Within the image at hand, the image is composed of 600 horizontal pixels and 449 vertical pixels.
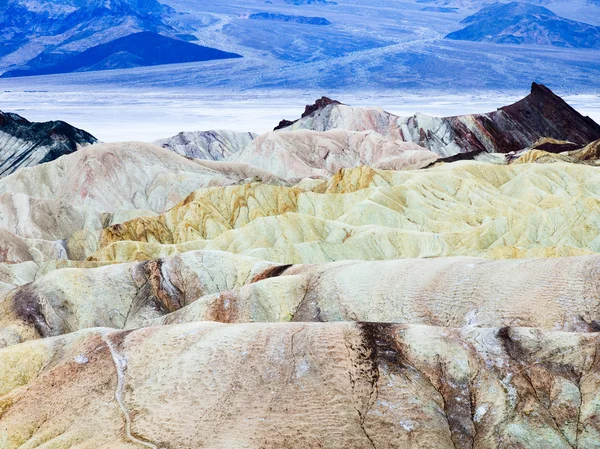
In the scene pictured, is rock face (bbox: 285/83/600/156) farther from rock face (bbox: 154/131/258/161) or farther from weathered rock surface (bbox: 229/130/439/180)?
rock face (bbox: 154/131/258/161)

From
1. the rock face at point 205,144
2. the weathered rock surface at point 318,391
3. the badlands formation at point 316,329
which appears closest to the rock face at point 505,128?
the rock face at point 205,144

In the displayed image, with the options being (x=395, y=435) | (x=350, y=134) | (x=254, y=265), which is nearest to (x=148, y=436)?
(x=395, y=435)

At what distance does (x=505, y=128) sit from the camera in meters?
125

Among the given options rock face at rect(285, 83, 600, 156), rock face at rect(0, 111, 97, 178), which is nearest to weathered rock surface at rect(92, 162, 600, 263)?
rock face at rect(285, 83, 600, 156)

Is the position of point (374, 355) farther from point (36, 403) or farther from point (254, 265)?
point (254, 265)

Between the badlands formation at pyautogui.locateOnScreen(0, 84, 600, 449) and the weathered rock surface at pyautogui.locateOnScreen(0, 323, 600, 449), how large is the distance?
0.06 metres

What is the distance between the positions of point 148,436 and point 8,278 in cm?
2937

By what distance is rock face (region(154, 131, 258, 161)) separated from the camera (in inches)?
5389

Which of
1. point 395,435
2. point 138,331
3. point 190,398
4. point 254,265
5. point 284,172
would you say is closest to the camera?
point 395,435

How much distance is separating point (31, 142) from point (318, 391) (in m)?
103

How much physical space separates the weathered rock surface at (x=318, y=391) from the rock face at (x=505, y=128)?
4095 inches

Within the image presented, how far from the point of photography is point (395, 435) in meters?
20.2

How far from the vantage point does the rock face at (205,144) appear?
137 meters

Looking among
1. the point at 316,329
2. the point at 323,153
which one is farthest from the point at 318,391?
the point at 323,153
